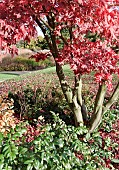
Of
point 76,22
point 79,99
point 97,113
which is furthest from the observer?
point 79,99

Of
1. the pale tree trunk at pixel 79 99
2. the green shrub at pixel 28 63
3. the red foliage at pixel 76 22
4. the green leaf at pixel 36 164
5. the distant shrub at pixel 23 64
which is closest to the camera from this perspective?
the green leaf at pixel 36 164

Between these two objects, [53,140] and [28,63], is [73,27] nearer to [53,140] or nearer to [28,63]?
[53,140]

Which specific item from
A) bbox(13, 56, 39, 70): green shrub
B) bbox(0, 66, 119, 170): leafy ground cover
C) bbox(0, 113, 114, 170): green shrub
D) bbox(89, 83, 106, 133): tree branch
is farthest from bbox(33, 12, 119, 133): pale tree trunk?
bbox(13, 56, 39, 70): green shrub

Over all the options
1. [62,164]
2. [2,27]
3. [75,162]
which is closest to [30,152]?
[62,164]

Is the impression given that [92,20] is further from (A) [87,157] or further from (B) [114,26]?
(A) [87,157]

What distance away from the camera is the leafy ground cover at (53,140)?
7.68 ft

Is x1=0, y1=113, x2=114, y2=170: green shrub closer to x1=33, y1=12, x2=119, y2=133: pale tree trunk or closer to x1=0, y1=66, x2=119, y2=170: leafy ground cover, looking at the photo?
x1=0, y1=66, x2=119, y2=170: leafy ground cover

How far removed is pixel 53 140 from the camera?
2.67 meters

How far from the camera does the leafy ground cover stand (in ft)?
7.68

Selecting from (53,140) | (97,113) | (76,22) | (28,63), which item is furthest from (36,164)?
(28,63)

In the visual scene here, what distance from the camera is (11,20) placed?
8.86 ft

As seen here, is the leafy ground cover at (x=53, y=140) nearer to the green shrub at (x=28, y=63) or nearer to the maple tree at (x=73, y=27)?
the maple tree at (x=73, y=27)

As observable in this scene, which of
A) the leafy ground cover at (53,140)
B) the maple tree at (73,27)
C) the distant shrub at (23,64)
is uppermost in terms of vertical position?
the maple tree at (73,27)

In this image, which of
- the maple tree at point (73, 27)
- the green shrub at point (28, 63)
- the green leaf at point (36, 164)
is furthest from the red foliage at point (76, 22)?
the green shrub at point (28, 63)
